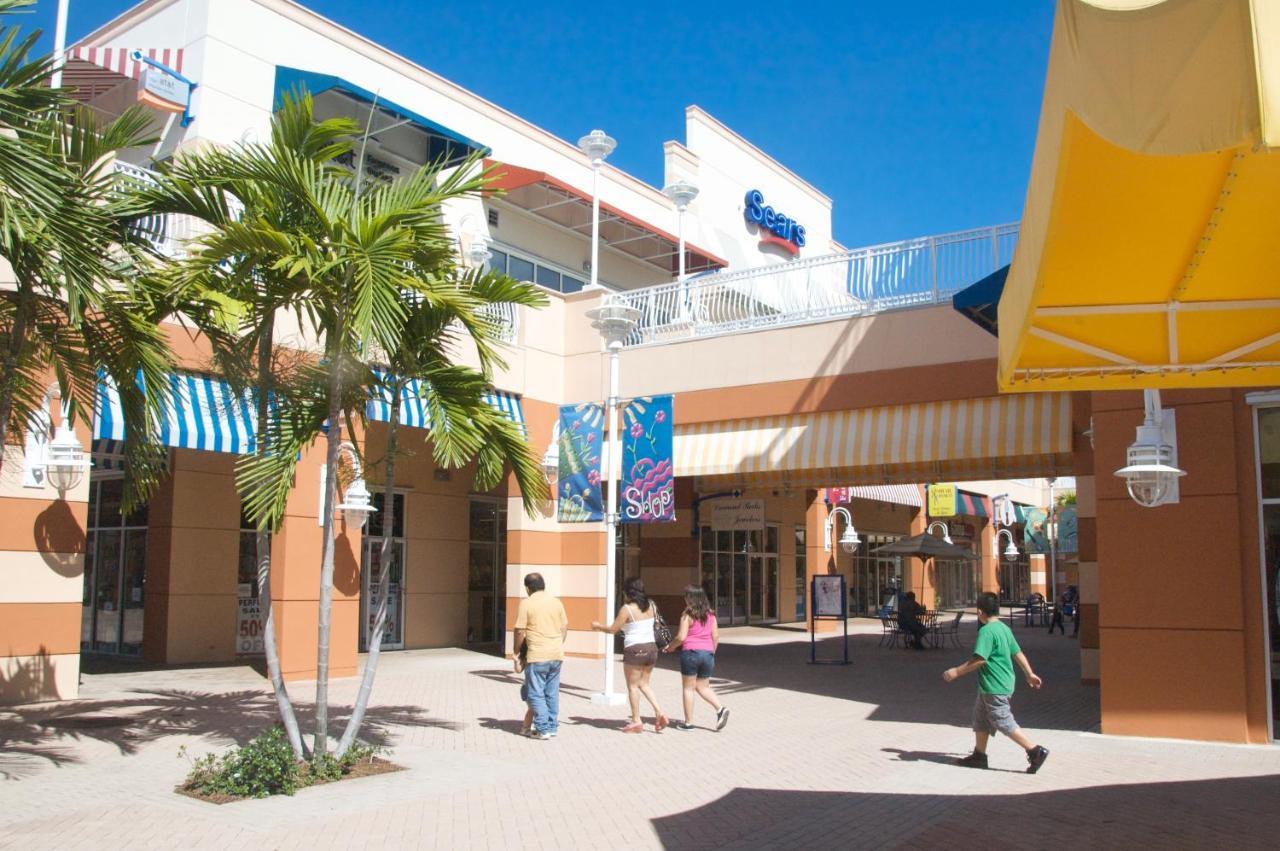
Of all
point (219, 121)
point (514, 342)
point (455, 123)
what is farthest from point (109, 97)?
point (514, 342)

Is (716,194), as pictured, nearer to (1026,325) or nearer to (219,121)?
(219,121)

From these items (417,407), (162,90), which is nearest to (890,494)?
(417,407)

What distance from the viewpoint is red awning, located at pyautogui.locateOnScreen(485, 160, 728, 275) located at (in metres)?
23.4

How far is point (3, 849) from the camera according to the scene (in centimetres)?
636

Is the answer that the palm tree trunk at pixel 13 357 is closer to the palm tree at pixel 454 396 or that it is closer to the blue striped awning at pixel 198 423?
the palm tree at pixel 454 396

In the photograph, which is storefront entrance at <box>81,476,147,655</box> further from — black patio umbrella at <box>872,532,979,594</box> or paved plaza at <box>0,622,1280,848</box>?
black patio umbrella at <box>872,532,979,594</box>

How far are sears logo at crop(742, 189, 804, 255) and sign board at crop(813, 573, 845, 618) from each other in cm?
1496

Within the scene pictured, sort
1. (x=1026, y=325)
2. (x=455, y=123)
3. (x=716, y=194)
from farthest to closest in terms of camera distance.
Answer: (x=716, y=194)
(x=455, y=123)
(x=1026, y=325)

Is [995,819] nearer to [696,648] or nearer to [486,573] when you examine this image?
[696,648]

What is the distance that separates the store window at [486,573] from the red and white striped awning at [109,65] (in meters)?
9.89

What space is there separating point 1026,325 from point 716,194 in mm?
24685

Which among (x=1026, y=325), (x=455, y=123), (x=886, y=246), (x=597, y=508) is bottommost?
(x=597, y=508)

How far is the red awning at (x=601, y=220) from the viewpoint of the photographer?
2341 cm

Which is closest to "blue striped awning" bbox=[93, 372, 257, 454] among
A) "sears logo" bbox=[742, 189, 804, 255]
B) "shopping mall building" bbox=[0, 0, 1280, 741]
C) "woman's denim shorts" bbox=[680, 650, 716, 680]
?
"shopping mall building" bbox=[0, 0, 1280, 741]
